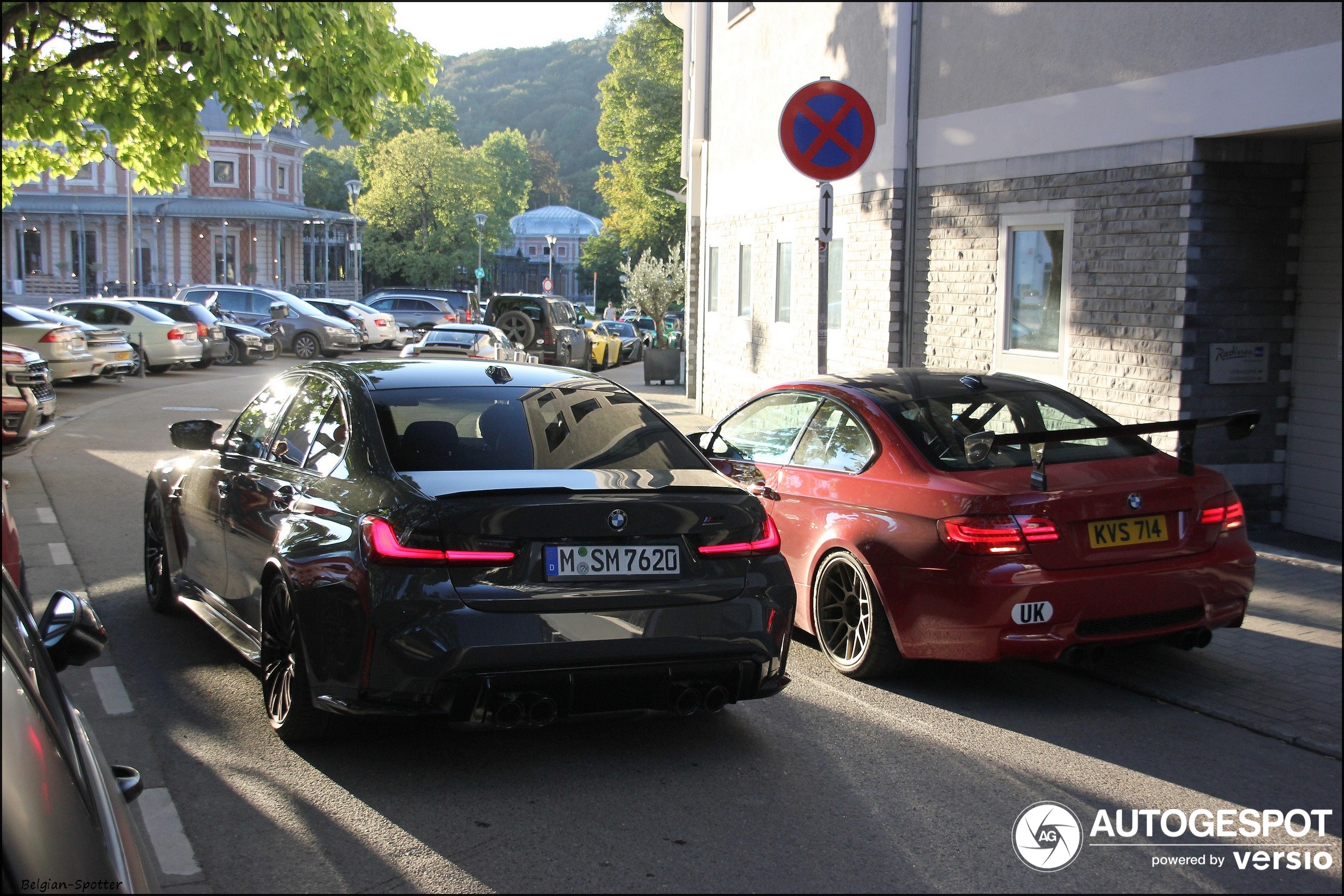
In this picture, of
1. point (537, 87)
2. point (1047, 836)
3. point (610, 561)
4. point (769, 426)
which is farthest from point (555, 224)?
point (1047, 836)

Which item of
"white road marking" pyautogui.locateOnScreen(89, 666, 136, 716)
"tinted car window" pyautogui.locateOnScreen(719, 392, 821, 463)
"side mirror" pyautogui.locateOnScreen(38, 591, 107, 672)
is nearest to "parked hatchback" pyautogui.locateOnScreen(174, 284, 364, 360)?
"tinted car window" pyautogui.locateOnScreen(719, 392, 821, 463)

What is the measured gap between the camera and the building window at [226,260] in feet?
252

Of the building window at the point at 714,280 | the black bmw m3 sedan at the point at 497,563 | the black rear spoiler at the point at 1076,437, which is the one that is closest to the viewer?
the black bmw m3 sedan at the point at 497,563

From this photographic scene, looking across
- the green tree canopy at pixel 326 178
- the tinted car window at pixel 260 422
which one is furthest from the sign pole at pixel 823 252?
the green tree canopy at pixel 326 178

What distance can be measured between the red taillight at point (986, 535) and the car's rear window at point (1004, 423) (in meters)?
0.38

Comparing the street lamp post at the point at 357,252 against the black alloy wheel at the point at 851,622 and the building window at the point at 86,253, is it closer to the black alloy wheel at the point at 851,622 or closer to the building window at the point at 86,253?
the building window at the point at 86,253

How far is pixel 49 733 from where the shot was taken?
6.86 feet

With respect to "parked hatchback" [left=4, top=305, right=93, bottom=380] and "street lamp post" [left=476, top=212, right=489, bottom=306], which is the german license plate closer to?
"parked hatchback" [left=4, top=305, right=93, bottom=380]

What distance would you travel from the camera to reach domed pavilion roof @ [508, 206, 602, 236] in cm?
15238

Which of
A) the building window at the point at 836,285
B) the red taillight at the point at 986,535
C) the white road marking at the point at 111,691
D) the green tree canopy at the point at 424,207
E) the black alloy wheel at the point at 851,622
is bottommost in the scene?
the white road marking at the point at 111,691

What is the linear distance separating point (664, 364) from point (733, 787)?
78.8 ft

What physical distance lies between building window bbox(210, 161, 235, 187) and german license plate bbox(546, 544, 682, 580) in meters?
81.0

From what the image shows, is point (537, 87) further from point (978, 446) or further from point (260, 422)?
point (978, 446)

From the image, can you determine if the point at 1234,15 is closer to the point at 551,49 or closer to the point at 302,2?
the point at 302,2
